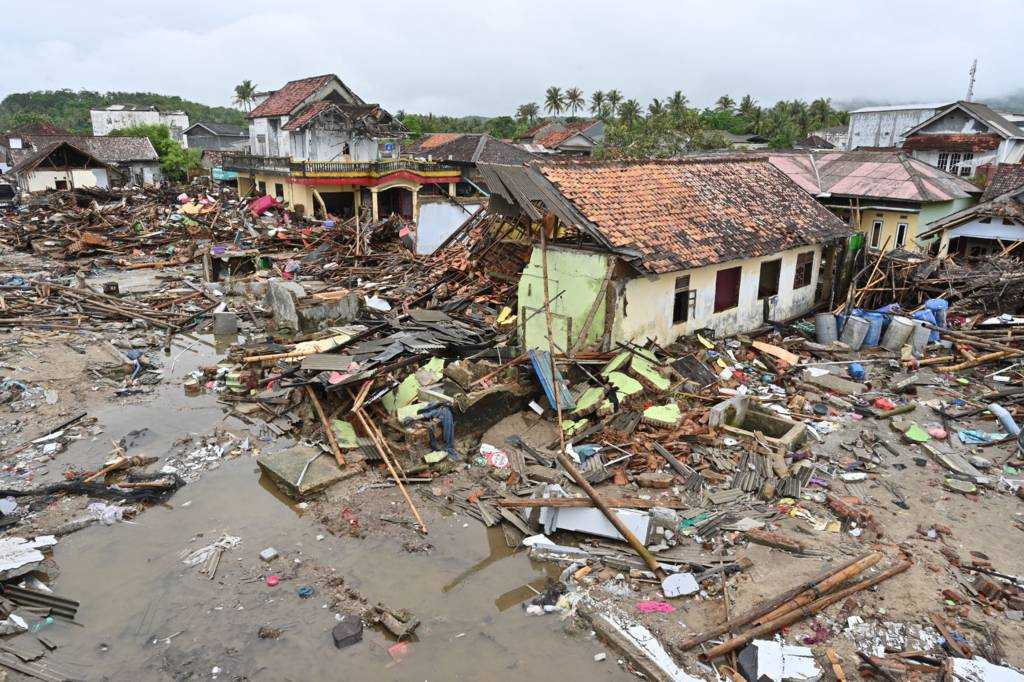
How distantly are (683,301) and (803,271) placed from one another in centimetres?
592

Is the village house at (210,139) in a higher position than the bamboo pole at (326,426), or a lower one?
higher

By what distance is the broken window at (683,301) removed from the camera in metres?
14.6

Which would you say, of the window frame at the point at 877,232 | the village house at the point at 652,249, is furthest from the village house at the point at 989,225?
the village house at the point at 652,249

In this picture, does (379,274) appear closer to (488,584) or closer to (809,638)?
(488,584)

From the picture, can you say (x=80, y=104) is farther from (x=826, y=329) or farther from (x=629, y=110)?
(x=826, y=329)

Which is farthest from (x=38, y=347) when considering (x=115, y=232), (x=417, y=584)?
(x=115, y=232)

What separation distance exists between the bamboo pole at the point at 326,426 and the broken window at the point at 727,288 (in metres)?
9.53

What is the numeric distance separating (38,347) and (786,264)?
19937 mm

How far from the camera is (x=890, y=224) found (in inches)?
1082

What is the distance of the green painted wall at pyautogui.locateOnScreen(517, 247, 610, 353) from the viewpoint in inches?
532

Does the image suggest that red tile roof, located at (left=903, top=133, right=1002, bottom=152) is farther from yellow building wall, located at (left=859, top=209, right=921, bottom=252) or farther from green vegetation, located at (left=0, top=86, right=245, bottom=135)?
green vegetation, located at (left=0, top=86, right=245, bottom=135)

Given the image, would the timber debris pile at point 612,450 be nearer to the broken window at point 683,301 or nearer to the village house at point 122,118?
the broken window at point 683,301

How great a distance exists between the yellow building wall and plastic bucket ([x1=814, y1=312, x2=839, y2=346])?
11.6 metres

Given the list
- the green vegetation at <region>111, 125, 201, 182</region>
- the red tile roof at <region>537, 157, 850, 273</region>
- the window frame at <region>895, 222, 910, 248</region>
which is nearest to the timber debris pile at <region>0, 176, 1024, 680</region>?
the red tile roof at <region>537, 157, 850, 273</region>
